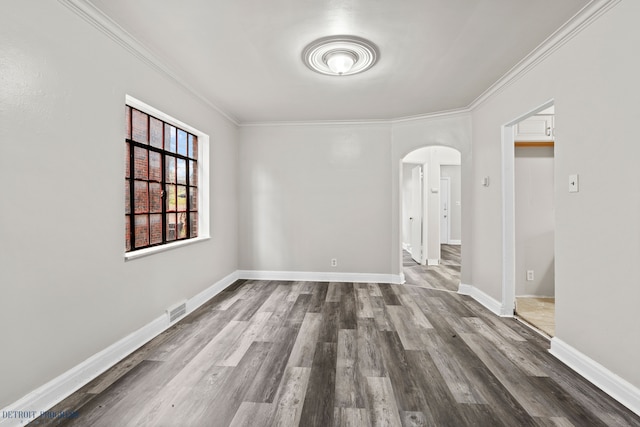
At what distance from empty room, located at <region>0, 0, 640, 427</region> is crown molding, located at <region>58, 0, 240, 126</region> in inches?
0.5

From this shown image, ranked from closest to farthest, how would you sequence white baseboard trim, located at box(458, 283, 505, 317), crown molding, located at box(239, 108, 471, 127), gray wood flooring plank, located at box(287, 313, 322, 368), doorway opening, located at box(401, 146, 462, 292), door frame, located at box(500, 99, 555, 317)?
1. gray wood flooring plank, located at box(287, 313, 322, 368)
2. door frame, located at box(500, 99, 555, 317)
3. white baseboard trim, located at box(458, 283, 505, 317)
4. crown molding, located at box(239, 108, 471, 127)
5. doorway opening, located at box(401, 146, 462, 292)

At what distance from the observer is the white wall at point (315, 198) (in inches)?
188

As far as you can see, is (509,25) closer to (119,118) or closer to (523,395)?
(523,395)

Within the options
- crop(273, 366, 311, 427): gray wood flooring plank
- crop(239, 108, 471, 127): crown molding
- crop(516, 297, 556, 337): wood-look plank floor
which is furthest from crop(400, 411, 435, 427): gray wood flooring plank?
crop(239, 108, 471, 127): crown molding

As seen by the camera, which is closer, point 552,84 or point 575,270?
point 575,270

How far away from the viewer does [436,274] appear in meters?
5.43

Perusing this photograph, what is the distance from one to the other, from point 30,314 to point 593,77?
3.97 m

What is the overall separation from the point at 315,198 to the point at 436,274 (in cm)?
268

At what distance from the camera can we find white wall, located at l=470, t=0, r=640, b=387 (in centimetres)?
182

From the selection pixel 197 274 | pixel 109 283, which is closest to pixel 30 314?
pixel 109 283

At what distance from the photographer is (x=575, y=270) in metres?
2.27

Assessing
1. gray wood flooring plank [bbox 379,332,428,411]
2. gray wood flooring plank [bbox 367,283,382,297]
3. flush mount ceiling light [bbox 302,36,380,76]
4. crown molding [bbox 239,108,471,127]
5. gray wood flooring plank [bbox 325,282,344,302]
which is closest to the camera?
gray wood flooring plank [bbox 379,332,428,411]

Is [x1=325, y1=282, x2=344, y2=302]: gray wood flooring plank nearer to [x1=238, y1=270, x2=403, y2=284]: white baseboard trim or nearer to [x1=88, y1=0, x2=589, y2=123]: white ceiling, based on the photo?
[x1=238, y1=270, x2=403, y2=284]: white baseboard trim

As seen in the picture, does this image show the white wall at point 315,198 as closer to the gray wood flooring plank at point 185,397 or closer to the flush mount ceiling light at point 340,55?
the flush mount ceiling light at point 340,55
